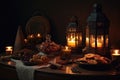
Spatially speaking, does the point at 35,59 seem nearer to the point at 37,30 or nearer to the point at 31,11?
the point at 37,30

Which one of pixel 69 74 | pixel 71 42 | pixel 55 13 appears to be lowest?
pixel 69 74

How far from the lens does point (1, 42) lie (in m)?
2.34

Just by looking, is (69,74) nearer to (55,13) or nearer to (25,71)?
(25,71)

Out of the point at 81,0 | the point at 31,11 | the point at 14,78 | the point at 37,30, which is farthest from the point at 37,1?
the point at 14,78

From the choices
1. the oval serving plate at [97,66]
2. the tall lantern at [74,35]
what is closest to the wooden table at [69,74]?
the oval serving plate at [97,66]

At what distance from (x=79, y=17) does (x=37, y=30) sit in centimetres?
40

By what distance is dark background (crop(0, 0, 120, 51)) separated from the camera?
6.43 feet

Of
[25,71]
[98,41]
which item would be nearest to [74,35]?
[98,41]

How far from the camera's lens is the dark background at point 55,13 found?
77.1 inches

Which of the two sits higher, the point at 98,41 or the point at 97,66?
the point at 98,41

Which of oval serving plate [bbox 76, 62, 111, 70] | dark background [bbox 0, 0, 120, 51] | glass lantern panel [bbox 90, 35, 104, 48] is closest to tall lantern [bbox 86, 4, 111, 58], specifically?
glass lantern panel [bbox 90, 35, 104, 48]

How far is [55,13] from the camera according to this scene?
7.33 ft

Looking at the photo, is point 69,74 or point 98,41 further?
point 98,41

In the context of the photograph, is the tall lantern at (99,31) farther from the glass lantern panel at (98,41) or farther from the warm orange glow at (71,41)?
the warm orange glow at (71,41)
